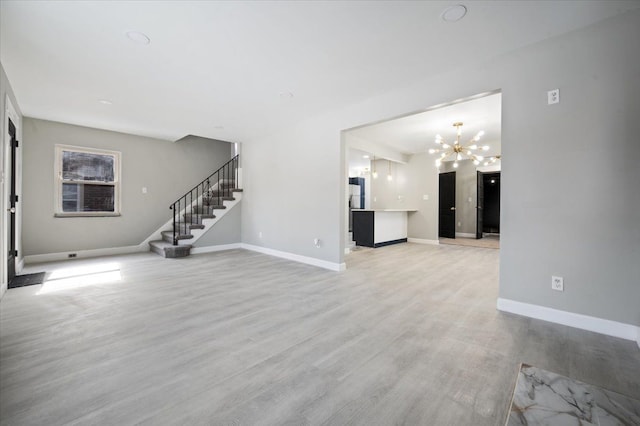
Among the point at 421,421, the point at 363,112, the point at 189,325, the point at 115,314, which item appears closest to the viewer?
the point at 421,421

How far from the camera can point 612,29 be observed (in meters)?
2.30

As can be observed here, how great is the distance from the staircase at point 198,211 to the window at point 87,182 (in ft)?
4.06

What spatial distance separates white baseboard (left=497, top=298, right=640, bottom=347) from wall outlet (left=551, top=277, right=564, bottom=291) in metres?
0.21

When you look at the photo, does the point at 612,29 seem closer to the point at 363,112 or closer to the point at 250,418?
the point at 363,112

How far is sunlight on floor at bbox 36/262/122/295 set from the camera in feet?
11.9

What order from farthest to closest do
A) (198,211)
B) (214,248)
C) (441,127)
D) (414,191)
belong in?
1. (414,191)
2. (198,211)
3. (214,248)
4. (441,127)

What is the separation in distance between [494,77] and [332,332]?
10.1ft

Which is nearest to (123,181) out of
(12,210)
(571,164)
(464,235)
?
(12,210)

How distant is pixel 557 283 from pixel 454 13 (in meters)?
2.59

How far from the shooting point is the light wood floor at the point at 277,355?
4.79 ft

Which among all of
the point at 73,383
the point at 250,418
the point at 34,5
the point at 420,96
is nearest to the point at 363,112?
the point at 420,96

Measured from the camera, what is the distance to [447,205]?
9.02 m

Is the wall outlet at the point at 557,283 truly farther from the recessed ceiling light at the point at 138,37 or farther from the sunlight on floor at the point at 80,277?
the sunlight on floor at the point at 80,277

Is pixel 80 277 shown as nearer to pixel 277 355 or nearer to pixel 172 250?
pixel 172 250
